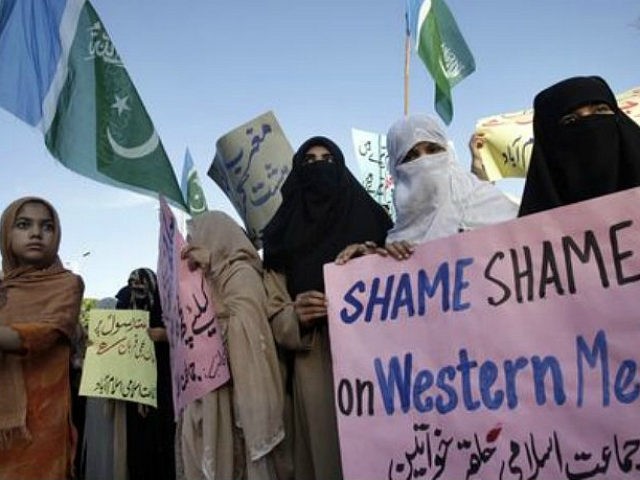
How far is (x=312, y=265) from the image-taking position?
2484 millimetres

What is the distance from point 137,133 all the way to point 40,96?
0.59 m

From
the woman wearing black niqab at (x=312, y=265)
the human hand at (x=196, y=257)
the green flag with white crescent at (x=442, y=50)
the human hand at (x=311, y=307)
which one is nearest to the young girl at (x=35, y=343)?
the human hand at (x=196, y=257)

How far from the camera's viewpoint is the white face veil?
234 centimetres

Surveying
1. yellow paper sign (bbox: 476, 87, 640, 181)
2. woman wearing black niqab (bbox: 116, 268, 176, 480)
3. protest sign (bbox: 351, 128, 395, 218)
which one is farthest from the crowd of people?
protest sign (bbox: 351, 128, 395, 218)

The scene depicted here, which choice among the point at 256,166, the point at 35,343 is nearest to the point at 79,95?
the point at 256,166

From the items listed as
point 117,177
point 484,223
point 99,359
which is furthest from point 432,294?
point 99,359

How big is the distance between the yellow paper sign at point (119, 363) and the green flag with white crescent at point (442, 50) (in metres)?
3.91

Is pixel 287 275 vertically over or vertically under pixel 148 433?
over

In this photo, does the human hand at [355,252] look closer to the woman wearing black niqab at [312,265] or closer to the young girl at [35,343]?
the woman wearing black niqab at [312,265]

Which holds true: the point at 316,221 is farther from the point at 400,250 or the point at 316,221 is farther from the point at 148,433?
the point at 148,433

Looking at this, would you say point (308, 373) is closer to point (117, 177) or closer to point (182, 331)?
point (182, 331)

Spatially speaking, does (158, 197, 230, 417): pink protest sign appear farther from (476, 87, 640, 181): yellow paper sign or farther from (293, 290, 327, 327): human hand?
(476, 87, 640, 181): yellow paper sign

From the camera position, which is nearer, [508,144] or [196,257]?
[196,257]

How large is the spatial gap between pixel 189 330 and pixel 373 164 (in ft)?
16.4
